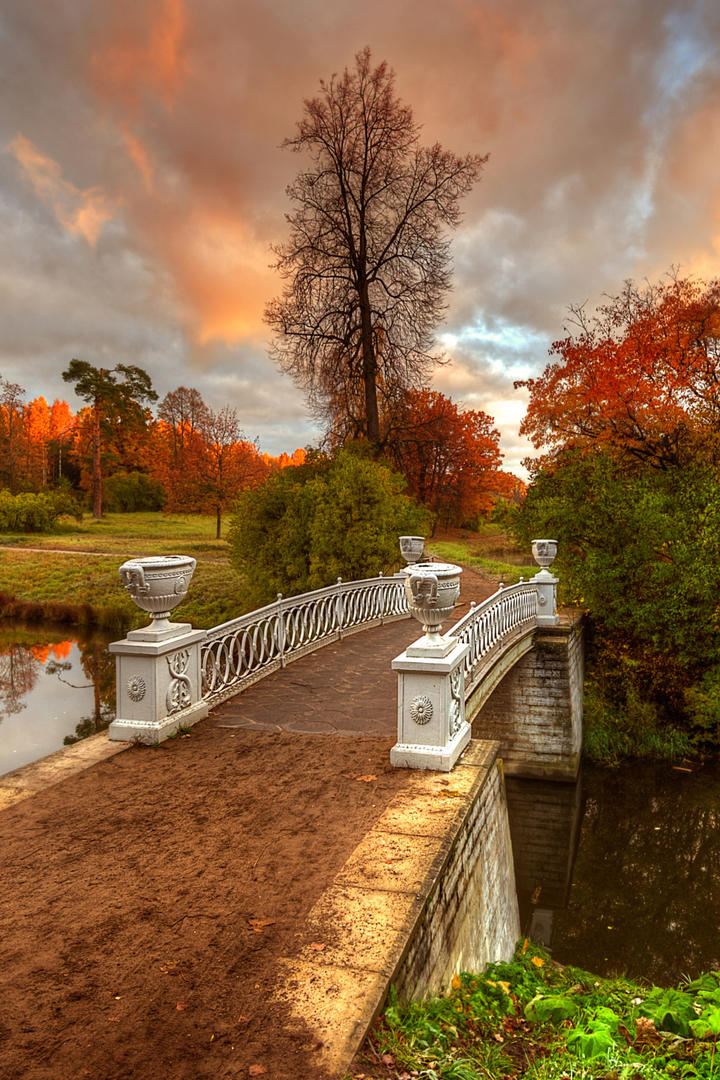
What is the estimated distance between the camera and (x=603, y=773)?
15523 millimetres

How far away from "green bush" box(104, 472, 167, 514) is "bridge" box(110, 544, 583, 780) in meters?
41.0

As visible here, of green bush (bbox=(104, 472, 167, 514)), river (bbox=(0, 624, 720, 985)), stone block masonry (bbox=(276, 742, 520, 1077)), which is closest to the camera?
stone block masonry (bbox=(276, 742, 520, 1077))

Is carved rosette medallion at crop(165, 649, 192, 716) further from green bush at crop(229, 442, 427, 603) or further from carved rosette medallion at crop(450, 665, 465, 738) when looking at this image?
green bush at crop(229, 442, 427, 603)

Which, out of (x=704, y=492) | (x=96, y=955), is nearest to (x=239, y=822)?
(x=96, y=955)

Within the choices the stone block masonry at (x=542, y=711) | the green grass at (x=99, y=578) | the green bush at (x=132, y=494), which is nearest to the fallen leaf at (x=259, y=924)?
the stone block masonry at (x=542, y=711)

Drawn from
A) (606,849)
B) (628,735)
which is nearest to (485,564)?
(628,735)

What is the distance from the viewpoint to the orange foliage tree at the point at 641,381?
54.2 feet

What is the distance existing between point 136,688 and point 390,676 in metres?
3.85

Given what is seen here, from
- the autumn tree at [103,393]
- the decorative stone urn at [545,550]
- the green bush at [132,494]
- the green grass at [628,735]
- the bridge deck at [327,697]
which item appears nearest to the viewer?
the bridge deck at [327,697]

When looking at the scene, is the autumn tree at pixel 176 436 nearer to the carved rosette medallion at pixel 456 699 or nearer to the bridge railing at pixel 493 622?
the bridge railing at pixel 493 622

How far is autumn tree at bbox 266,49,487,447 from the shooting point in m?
20.0

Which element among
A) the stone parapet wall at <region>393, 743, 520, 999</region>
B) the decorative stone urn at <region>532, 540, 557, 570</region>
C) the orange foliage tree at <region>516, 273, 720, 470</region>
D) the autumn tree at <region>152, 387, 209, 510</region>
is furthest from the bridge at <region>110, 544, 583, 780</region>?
Result: the autumn tree at <region>152, 387, 209, 510</region>

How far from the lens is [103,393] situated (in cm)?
4681

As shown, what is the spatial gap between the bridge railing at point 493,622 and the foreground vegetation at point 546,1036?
335 cm
